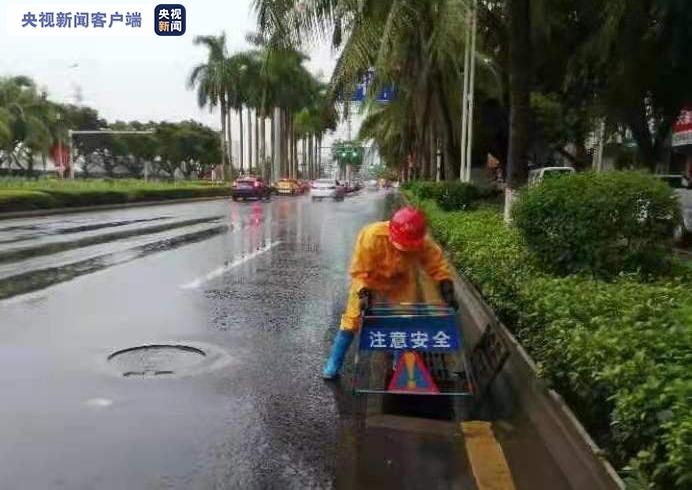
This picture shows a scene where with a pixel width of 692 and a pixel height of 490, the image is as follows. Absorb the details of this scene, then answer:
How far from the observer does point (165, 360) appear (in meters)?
6.01

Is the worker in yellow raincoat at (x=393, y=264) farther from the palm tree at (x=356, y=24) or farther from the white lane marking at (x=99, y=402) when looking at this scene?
the palm tree at (x=356, y=24)

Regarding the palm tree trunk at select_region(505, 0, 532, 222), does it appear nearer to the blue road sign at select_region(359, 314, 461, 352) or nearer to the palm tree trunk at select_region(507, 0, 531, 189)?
the palm tree trunk at select_region(507, 0, 531, 189)

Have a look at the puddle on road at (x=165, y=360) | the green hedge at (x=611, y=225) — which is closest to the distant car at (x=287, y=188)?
the puddle on road at (x=165, y=360)

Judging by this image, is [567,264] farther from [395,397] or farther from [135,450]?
[135,450]

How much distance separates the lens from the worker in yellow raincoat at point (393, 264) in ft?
16.0

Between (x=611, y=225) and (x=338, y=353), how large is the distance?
252 centimetres

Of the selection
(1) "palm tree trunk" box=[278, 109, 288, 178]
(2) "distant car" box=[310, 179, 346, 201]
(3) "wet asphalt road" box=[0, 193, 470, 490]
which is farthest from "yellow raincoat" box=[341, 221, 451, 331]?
(1) "palm tree trunk" box=[278, 109, 288, 178]

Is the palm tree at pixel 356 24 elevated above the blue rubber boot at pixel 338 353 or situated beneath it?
elevated above

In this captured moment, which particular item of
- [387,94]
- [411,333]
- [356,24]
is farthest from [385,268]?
[387,94]

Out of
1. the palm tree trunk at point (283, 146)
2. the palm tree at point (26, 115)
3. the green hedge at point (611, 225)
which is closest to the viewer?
the green hedge at point (611, 225)

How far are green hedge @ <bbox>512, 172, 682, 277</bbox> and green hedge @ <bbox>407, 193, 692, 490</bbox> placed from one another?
0.78 ft

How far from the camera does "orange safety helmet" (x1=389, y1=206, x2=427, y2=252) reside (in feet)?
15.9

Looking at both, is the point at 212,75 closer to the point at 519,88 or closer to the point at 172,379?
the point at 519,88

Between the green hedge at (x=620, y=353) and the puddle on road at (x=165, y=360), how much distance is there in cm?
258
